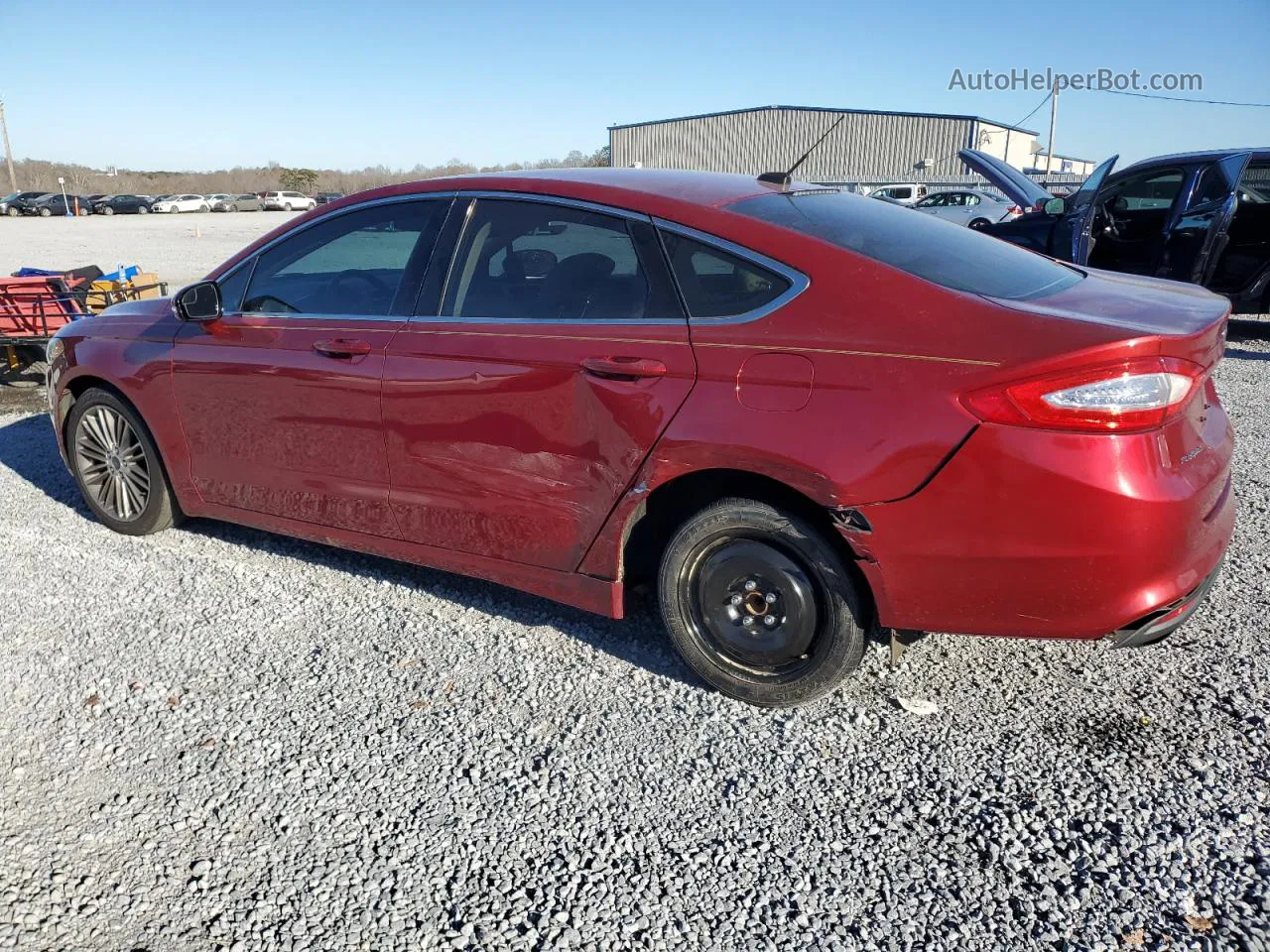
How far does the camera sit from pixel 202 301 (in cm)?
407

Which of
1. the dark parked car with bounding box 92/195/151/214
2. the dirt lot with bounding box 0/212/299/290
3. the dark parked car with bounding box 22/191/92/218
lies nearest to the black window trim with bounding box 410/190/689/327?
the dirt lot with bounding box 0/212/299/290

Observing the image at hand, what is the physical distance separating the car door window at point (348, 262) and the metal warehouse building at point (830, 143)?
146 ft

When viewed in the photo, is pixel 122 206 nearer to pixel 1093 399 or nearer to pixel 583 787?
pixel 583 787

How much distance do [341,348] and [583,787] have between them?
194 centimetres

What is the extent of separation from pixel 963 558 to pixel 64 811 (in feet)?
8.59

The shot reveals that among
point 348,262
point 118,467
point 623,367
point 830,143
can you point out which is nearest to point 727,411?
point 623,367

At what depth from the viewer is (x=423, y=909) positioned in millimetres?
2252

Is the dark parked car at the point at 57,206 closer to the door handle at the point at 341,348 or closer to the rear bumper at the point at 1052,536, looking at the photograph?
the door handle at the point at 341,348

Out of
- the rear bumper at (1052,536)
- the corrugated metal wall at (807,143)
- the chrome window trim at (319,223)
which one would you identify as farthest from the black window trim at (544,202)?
the corrugated metal wall at (807,143)

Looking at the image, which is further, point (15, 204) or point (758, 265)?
point (15, 204)

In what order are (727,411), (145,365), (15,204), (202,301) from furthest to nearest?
(15,204) → (145,365) → (202,301) → (727,411)

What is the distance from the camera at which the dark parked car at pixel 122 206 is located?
5838 cm

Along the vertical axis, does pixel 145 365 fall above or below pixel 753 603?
above

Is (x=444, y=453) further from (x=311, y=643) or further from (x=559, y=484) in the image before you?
(x=311, y=643)
